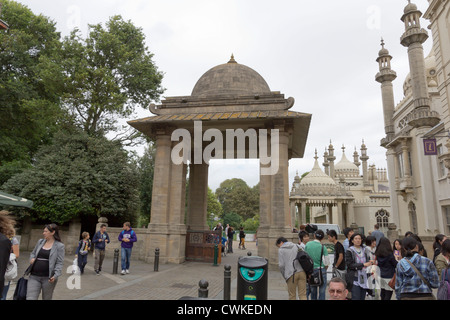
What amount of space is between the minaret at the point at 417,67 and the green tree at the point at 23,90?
98.0 feet

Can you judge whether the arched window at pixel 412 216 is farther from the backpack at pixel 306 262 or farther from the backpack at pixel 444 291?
the backpack at pixel 444 291

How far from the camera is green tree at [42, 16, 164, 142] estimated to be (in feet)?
67.5

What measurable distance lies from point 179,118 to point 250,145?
5239mm

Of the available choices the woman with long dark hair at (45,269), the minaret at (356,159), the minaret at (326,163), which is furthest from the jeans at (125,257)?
the minaret at (356,159)

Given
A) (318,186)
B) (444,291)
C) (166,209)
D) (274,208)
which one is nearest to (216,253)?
(166,209)

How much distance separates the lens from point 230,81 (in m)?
17.1

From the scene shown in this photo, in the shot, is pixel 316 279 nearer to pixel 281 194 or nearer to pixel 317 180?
pixel 281 194

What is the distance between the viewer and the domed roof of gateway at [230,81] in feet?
55.4

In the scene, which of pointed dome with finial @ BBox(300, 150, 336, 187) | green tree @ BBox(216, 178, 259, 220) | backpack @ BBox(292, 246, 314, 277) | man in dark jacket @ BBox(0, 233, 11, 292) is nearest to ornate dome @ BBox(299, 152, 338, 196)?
pointed dome with finial @ BBox(300, 150, 336, 187)

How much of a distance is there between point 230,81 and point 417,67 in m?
21.0
